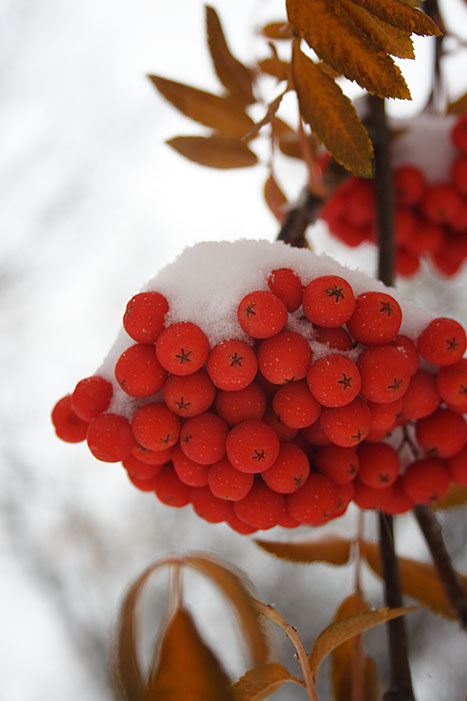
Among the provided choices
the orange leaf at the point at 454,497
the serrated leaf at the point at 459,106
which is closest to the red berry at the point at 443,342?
the orange leaf at the point at 454,497

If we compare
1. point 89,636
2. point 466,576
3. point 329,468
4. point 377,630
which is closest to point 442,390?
point 329,468

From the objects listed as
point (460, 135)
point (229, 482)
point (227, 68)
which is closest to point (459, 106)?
point (460, 135)

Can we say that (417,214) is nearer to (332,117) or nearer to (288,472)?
(332,117)

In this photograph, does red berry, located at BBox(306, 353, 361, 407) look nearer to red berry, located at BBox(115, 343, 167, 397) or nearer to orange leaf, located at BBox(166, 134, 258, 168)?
red berry, located at BBox(115, 343, 167, 397)

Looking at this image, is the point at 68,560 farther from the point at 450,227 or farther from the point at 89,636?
the point at 450,227

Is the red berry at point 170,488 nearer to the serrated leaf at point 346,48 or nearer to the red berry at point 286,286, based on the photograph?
the red berry at point 286,286

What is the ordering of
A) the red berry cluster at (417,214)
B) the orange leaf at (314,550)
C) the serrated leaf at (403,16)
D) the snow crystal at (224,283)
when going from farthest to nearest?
the red berry cluster at (417,214) → the orange leaf at (314,550) → the snow crystal at (224,283) → the serrated leaf at (403,16)
